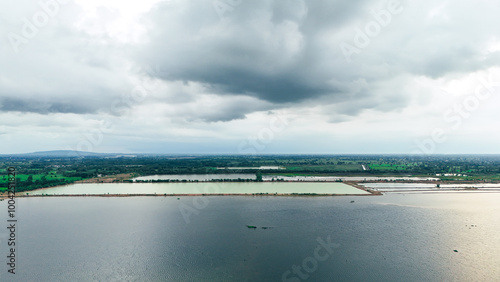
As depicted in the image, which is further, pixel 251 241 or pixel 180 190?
pixel 180 190

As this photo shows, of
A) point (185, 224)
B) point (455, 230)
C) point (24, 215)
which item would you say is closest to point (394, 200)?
point (455, 230)

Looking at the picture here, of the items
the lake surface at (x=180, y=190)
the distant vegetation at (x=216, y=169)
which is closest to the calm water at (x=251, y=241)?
the lake surface at (x=180, y=190)

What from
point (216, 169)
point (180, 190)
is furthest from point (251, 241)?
point (216, 169)

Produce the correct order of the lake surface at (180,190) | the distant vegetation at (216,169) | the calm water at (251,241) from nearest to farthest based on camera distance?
1. the calm water at (251,241)
2. the lake surface at (180,190)
3. the distant vegetation at (216,169)

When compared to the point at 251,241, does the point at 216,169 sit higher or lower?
higher

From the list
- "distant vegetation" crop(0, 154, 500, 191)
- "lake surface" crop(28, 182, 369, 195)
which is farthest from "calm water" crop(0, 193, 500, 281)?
"distant vegetation" crop(0, 154, 500, 191)

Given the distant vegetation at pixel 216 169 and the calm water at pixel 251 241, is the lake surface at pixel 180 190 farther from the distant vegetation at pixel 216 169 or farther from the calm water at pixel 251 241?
the calm water at pixel 251 241

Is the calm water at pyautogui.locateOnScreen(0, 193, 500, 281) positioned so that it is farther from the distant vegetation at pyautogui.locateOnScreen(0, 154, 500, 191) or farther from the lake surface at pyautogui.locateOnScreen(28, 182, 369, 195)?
the distant vegetation at pyautogui.locateOnScreen(0, 154, 500, 191)

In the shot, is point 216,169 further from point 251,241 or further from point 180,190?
point 251,241

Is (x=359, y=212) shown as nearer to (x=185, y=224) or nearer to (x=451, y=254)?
(x=451, y=254)

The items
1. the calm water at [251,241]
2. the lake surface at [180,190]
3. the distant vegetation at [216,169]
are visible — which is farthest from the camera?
the distant vegetation at [216,169]
